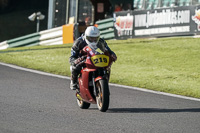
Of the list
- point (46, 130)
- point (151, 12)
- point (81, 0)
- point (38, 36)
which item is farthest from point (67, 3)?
point (46, 130)

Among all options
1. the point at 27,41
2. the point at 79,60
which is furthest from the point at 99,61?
the point at 27,41

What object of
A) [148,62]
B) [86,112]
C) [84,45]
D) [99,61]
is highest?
[84,45]

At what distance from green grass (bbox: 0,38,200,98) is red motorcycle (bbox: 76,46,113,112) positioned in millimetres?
3480

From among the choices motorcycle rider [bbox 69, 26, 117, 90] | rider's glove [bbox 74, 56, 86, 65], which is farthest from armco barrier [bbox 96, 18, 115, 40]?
rider's glove [bbox 74, 56, 86, 65]

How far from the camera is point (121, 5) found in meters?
27.1

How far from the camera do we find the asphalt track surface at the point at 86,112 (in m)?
7.27

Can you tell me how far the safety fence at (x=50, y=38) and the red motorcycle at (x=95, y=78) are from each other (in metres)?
15.7

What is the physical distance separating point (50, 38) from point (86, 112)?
56.7 ft

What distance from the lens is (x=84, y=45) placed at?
367 inches

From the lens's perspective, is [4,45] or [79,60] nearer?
[79,60]

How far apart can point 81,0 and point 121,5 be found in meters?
2.18

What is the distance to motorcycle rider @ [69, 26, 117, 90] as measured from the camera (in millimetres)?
9047

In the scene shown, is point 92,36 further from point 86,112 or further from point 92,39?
point 86,112

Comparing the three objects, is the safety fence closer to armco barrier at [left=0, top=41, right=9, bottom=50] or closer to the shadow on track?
armco barrier at [left=0, top=41, right=9, bottom=50]
